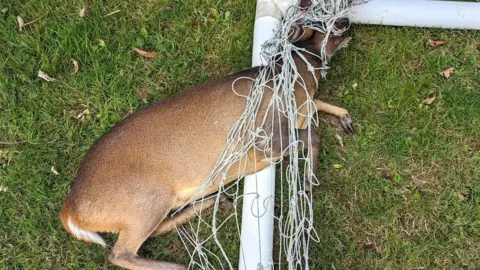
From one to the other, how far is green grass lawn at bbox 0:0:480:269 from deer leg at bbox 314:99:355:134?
0.07 m

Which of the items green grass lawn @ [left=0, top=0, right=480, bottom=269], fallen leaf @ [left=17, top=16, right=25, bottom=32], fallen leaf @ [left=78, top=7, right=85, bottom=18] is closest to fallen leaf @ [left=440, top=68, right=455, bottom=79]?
green grass lawn @ [left=0, top=0, right=480, bottom=269]

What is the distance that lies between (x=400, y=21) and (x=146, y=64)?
6.92 feet

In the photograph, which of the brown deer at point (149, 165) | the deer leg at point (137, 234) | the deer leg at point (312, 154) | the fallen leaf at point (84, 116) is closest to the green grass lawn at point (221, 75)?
the fallen leaf at point (84, 116)

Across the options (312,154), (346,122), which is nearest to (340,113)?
(346,122)

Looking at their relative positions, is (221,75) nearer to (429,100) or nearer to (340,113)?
(340,113)

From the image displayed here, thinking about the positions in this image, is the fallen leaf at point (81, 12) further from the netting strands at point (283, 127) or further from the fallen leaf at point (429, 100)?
the fallen leaf at point (429, 100)

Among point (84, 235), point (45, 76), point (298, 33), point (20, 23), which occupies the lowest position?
point (84, 235)

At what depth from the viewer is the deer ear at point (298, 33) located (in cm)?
436

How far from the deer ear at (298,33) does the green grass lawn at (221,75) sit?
510 millimetres

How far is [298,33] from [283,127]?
708 mm

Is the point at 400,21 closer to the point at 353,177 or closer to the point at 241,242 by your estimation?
the point at 353,177

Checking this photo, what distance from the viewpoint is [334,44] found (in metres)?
4.49

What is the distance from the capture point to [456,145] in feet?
15.4

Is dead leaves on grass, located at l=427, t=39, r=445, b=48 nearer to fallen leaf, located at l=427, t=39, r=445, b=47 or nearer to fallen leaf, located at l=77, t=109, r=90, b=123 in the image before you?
fallen leaf, located at l=427, t=39, r=445, b=47
